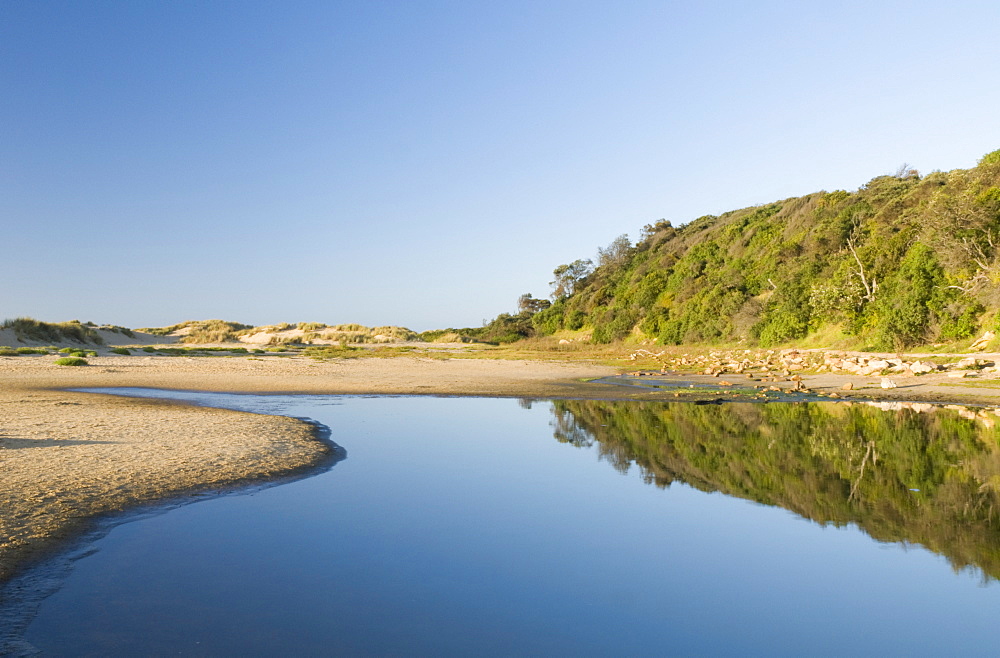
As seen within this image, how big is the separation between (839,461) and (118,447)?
36.4 feet

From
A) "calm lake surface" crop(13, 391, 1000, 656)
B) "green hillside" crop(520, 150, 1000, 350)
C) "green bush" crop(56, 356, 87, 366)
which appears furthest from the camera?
"green bush" crop(56, 356, 87, 366)

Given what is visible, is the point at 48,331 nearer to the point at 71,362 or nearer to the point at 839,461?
the point at 71,362

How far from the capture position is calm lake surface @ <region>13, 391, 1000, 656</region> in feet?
13.7

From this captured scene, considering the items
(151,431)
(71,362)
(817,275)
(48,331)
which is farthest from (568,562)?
(48,331)

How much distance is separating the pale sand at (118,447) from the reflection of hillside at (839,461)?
5.67m

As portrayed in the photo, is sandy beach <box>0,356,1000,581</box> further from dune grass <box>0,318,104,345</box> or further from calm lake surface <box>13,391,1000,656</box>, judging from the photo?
dune grass <box>0,318,104,345</box>

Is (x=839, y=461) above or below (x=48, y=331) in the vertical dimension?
below

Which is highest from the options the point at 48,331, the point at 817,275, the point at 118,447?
the point at 817,275

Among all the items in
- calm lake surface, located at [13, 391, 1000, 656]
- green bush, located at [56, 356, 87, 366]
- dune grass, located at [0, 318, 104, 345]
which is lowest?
calm lake surface, located at [13, 391, 1000, 656]

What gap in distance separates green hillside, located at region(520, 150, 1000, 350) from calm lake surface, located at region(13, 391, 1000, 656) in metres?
17.4

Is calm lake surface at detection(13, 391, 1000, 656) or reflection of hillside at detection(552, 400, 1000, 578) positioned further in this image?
reflection of hillside at detection(552, 400, 1000, 578)

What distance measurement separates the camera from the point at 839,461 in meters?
9.70

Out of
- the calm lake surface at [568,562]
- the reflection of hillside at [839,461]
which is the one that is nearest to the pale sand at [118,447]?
the calm lake surface at [568,562]

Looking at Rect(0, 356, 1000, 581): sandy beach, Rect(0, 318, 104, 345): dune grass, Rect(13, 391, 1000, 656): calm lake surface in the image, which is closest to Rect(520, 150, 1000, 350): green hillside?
Rect(0, 356, 1000, 581): sandy beach
